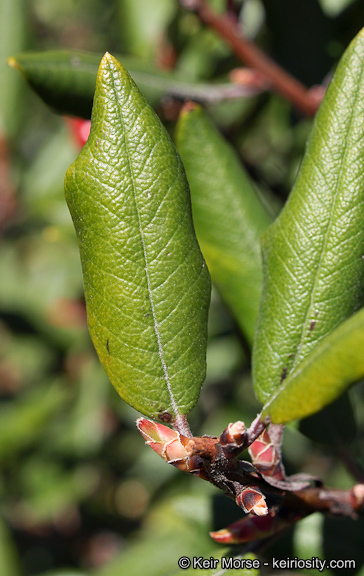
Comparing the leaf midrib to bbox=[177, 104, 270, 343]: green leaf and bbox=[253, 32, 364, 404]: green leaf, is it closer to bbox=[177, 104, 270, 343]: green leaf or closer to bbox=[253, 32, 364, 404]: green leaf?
bbox=[253, 32, 364, 404]: green leaf

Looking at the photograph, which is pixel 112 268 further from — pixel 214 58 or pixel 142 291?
pixel 214 58

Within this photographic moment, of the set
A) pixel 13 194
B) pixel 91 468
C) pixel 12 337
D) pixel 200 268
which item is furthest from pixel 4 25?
pixel 91 468

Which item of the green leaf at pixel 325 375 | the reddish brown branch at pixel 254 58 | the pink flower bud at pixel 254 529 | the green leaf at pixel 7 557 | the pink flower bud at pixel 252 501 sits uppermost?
the reddish brown branch at pixel 254 58

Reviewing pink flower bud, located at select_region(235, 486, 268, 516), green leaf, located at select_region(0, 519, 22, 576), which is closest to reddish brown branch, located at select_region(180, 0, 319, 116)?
pink flower bud, located at select_region(235, 486, 268, 516)

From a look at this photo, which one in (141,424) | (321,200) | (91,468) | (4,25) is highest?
(4,25)

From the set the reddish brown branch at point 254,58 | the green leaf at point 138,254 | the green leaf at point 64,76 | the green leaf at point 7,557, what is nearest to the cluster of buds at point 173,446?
the green leaf at point 138,254

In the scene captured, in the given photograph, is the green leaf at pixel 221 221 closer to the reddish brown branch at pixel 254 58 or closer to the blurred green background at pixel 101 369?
the blurred green background at pixel 101 369
